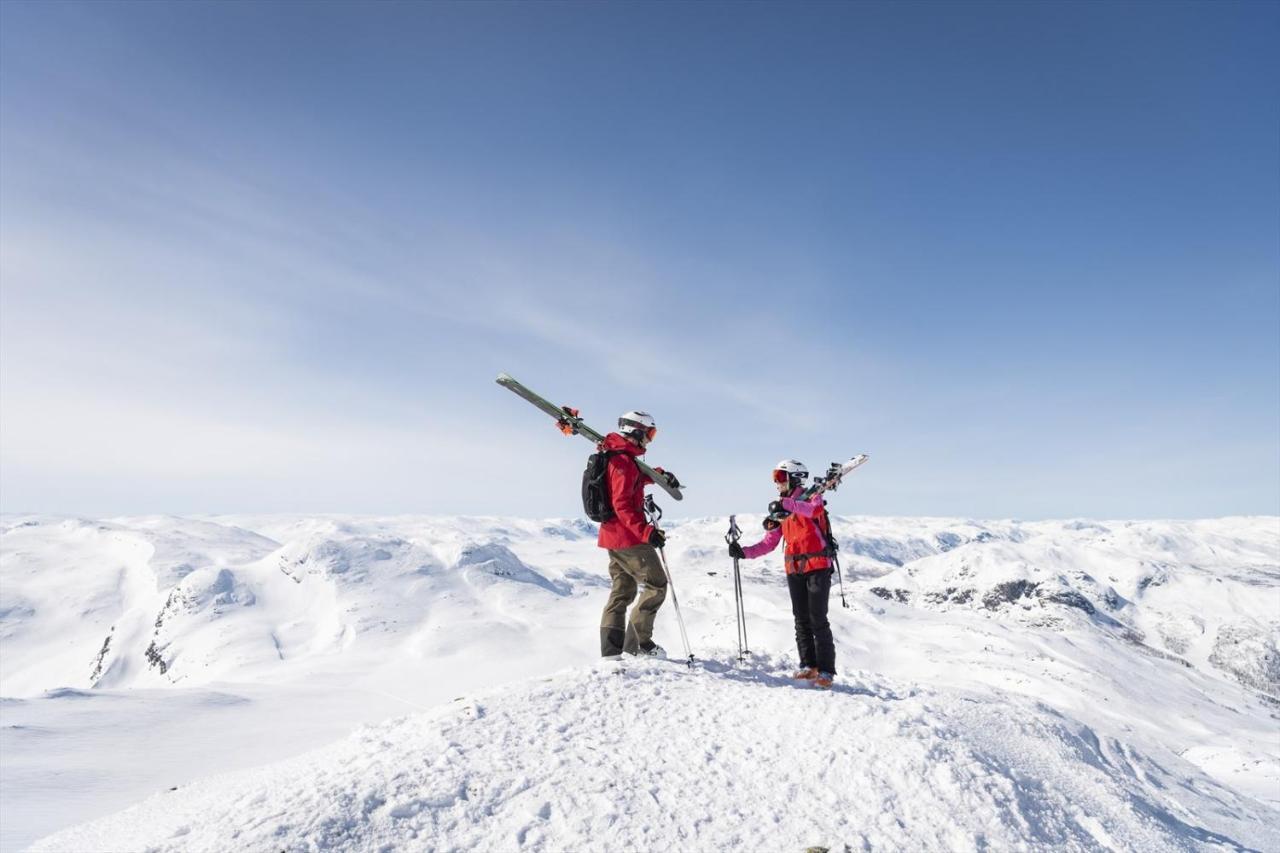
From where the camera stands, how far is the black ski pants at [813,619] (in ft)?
32.9

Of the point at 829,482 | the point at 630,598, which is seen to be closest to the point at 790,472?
the point at 829,482

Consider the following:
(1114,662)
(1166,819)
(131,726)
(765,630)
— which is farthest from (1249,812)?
(1114,662)

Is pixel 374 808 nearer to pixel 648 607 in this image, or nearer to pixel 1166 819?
pixel 648 607

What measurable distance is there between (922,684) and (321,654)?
65.0 meters

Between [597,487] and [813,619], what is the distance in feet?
14.0

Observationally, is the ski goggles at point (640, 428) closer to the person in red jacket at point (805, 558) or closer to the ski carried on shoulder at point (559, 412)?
the ski carried on shoulder at point (559, 412)

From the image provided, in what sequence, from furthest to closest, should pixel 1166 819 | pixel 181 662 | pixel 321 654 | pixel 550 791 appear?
1. pixel 181 662
2. pixel 321 654
3. pixel 1166 819
4. pixel 550 791

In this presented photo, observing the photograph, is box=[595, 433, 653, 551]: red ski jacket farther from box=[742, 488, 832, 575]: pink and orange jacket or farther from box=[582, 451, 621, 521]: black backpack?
box=[742, 488, 832, 575]: pink and orange jacket

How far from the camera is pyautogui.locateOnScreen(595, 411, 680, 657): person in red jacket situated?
919cm

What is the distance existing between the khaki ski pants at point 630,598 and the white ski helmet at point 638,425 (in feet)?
5.68

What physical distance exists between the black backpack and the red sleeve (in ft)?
0.25

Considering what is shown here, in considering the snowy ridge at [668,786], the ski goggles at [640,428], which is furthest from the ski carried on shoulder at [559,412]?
the snowy ridge at [668,786]

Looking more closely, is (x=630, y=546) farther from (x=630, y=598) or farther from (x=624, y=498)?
(x=630, y=598)

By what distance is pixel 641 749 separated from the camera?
643 cm
